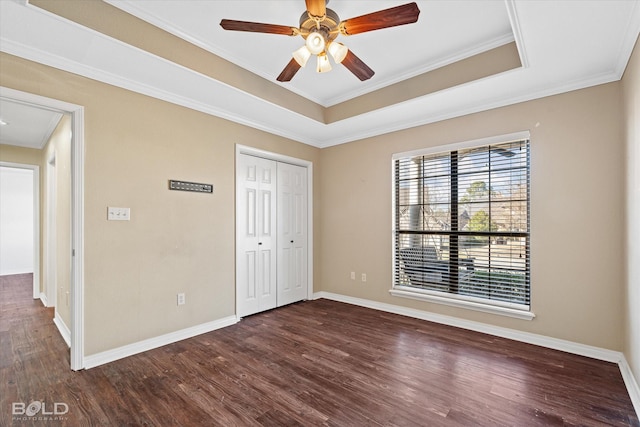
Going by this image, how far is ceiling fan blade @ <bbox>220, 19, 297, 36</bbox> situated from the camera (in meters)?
1.90

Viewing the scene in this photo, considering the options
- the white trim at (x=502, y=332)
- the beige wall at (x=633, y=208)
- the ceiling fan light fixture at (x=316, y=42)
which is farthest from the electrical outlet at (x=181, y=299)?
the beige wall at (x=633, y=208)

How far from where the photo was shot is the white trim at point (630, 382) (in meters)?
1.90

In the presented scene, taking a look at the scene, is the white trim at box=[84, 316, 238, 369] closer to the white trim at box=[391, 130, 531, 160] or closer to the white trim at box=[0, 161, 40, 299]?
the white trim at box=[391, 130, 531, 160]

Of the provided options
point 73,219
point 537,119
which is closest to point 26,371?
point 73,219

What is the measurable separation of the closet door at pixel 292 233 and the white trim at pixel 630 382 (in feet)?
11.5

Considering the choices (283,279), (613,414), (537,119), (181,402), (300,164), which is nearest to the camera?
(613,414)

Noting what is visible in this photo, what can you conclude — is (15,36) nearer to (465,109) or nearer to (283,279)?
(283,279)

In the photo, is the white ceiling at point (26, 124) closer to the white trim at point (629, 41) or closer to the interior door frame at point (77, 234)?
the interior door frame at point (77, 234)

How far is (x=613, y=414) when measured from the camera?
1.85 meters

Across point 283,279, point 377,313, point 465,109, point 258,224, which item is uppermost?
point 465,109

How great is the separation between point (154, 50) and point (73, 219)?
1555 millimetres

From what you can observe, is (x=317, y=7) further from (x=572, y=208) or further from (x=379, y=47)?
(x=572, y=208)

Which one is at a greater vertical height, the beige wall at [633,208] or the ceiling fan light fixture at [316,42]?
the ceiling fan light fixture at [316,42]

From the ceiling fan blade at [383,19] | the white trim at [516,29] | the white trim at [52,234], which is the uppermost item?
the white trim at [516,29]
